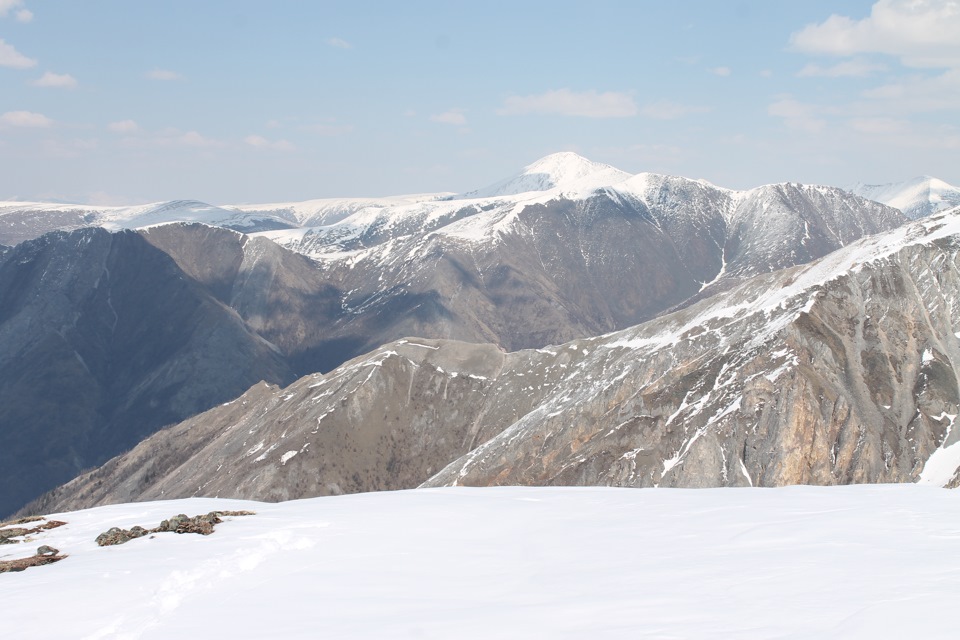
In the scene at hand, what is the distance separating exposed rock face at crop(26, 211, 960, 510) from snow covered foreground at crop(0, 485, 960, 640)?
89.2m

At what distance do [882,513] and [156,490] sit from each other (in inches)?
7002

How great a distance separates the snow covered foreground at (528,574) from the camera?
15.9 meters

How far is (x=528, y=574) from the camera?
20.2m

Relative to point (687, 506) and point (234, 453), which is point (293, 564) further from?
point (234, 453)

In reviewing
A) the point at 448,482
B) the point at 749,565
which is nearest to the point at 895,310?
the point at 448,482

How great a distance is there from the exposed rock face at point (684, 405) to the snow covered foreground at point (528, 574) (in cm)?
8916

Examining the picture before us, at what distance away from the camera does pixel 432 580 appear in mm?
19969

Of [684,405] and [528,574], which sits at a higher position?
[528,574]

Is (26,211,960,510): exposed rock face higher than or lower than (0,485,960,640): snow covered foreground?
lower

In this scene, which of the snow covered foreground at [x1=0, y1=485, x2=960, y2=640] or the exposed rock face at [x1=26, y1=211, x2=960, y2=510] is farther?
the exposed rock face at [x1=26, y1=211, x2=960, y2=510]

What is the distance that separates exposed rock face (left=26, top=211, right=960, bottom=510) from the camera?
371ft

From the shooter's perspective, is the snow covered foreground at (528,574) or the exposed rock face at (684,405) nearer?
the snow covered foreground at (528,574)

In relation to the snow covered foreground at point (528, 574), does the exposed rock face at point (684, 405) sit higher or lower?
lower

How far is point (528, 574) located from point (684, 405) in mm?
108360
